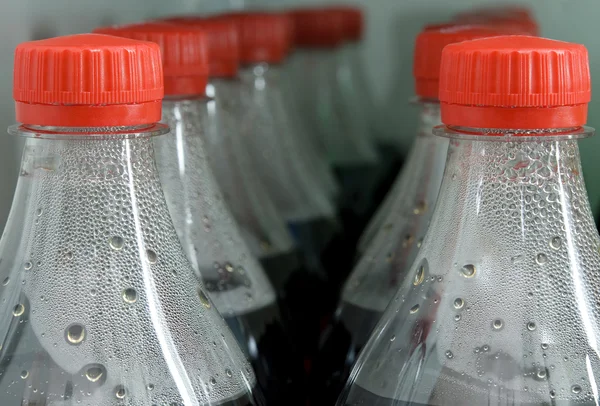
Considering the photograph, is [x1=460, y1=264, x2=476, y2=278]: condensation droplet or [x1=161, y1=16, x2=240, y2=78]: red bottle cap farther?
[x1=161, y1=16, x2=240, y2=78]: red bottle cap

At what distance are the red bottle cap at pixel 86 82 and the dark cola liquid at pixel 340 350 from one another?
293 millimetres

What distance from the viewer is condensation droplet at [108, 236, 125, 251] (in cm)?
53

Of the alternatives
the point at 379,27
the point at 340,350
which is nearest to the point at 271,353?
the point at 340,350

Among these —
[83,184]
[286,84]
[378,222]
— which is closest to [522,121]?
[83,184]

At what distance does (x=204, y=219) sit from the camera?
0.71 m

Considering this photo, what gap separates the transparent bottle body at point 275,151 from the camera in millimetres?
1048

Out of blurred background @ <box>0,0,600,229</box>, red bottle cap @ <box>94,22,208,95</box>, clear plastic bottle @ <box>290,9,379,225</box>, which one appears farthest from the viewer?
clear plastic bottle @ <box>290,9,379,225</box>

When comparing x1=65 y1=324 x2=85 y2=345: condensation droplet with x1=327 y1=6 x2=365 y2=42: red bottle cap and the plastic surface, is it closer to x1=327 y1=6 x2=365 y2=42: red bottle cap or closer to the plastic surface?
the plastic surface

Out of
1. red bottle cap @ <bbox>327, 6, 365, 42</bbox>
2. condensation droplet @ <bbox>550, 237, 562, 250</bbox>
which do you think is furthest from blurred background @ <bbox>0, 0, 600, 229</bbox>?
condensation droplet @ <bbox>550, 237, 562, 250</bbox>

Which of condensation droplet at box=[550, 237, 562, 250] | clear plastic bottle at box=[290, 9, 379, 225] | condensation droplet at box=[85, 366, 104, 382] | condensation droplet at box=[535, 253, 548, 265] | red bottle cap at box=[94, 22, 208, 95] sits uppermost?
red bottle cap at box=[94, 22, 208, 95]

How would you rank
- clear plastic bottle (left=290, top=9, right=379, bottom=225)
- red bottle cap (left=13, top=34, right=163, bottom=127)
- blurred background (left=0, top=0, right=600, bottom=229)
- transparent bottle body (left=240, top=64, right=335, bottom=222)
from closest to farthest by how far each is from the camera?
red bottle cap (left=13, top=34, right=163, bottom=127) < blurred background (left=0, top=0, right=600, bottom=229) < transparent bottle body (left=240, top=64, right=335, bottom=222) < clear plastic bottle (left=290, top=9, right=379, bottom=225)

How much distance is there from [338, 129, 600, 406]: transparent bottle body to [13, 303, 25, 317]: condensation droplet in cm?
22

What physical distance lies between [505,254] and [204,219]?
27 centimetres

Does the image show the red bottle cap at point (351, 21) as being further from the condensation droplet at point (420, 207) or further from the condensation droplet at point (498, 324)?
the condensation droplet at point (498, 324)
